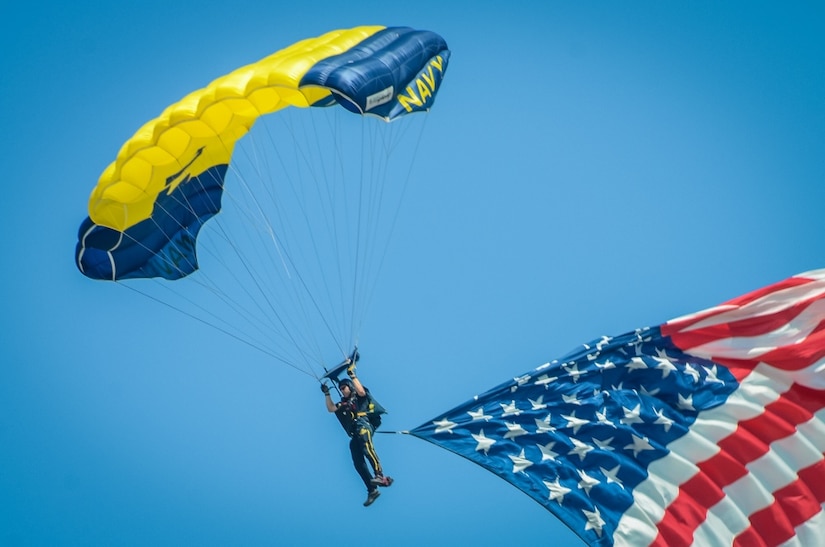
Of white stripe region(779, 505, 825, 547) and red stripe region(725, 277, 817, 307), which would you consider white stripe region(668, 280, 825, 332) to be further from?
white stripe region(779, 505, 825, 547)

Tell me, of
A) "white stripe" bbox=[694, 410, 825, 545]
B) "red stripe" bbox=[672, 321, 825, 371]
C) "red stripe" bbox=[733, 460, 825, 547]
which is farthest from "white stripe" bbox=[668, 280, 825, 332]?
"red stripe" bbox=[733, 460, 825, 547]

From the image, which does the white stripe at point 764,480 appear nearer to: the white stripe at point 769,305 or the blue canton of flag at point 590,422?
the blue canton of flag at point 590,422

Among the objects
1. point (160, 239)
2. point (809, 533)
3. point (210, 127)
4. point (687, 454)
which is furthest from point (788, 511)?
point (160, 239)

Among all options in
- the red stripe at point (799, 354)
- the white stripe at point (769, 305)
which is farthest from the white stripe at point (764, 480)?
the white stripe at point (769, 305)

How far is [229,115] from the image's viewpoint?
16609mm

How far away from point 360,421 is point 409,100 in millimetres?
3568

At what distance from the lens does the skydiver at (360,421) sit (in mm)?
16609

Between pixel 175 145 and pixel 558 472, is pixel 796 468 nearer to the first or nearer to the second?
pixel 558 472

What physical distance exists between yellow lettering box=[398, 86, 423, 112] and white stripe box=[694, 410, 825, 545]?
5.35 metres

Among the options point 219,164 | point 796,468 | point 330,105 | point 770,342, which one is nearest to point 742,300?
point 770,342

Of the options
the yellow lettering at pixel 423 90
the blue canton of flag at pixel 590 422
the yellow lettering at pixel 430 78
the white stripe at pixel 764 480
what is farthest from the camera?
the yellow lettering at pixel 430 78

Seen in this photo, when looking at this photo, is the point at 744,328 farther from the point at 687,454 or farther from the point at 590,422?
the point at 590,422

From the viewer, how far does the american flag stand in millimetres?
16625

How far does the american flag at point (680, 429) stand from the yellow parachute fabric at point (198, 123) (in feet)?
12.6
